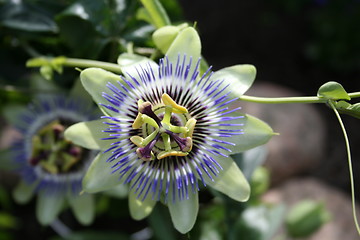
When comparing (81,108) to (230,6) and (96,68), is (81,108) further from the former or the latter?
(230,6)

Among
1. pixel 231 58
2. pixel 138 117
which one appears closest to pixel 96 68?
pixel 138 117

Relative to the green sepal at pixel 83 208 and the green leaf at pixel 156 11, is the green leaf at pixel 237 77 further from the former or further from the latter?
the green sepal at pixel 83 208

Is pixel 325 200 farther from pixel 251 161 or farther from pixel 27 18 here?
pixel 27 18

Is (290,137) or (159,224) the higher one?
(159,224)

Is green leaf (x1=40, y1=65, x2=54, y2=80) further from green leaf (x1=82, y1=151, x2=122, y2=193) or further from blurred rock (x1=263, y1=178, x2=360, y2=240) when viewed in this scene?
blurred rock (x1=263, y1=178, x2=360, y2=240)

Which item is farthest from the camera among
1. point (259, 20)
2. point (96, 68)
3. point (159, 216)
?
point (259, 20)

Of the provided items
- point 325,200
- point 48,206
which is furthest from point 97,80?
point 325,200

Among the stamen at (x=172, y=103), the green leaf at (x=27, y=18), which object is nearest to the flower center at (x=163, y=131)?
the stamen at (x=172, y=103)
